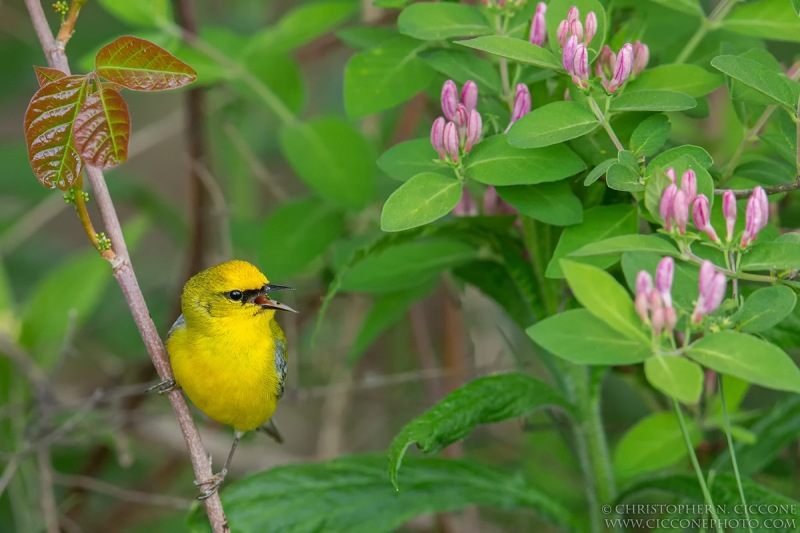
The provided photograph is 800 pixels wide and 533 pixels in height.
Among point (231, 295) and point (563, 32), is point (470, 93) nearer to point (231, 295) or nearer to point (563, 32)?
point (563, 32)

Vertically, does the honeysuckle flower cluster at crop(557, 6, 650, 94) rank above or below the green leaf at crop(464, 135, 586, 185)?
above

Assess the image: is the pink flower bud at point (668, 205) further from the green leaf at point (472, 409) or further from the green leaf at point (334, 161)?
the green leaf at point (334, 161)

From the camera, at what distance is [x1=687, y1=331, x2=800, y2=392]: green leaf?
1206 millimetres

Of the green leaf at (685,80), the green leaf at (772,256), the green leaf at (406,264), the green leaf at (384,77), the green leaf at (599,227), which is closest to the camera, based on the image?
the green leaf at (772,256)

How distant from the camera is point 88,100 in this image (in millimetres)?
1516

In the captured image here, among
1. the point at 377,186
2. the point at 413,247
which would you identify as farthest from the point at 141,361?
the point at 413,247

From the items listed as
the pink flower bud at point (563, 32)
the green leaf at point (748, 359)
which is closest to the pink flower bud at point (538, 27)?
the pink flower bud at point (563, 32)

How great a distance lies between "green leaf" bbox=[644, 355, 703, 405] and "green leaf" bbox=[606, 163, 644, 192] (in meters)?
0.34

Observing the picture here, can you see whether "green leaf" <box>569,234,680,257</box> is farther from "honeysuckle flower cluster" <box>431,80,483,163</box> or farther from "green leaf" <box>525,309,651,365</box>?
"honeysuckle flower cluster" <box>431,80,483,163</box>

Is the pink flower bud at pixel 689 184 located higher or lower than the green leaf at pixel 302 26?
lower

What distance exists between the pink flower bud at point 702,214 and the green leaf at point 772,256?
0.08 meters

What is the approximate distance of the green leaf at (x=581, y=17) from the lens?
1.65 metres

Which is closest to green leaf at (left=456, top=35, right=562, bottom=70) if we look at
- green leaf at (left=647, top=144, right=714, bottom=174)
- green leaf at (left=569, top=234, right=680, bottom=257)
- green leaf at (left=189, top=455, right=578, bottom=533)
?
green leaf at (left=647, top=144, right=714, bottom=174)

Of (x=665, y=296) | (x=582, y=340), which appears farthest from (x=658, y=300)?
(x=582, y=340)
